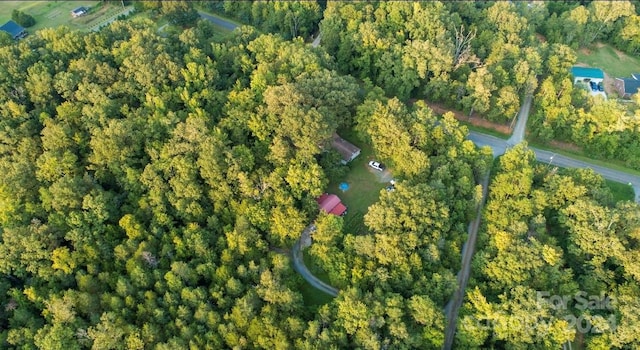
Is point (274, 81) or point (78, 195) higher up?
point (274, 81)

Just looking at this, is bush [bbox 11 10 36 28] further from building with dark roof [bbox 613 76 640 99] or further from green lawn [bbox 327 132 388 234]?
building with dark roof [bbox 613 76 640 99]

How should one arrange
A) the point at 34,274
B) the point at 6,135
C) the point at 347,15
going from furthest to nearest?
the point at 347,15
the point at 6,135
the point at 34,274

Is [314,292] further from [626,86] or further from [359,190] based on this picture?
[626,86]

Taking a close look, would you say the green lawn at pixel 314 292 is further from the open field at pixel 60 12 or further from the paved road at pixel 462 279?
the open field at pixel 60 12

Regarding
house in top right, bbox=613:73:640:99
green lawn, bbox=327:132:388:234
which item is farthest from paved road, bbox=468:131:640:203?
house in top right, bbox=613:73:640:99

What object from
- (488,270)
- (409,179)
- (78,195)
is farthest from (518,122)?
(78,195)

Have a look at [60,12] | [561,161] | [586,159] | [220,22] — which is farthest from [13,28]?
[586,159]

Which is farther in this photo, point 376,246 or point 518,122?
point 518,122

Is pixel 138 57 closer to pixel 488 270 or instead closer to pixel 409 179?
pixel 409 179
